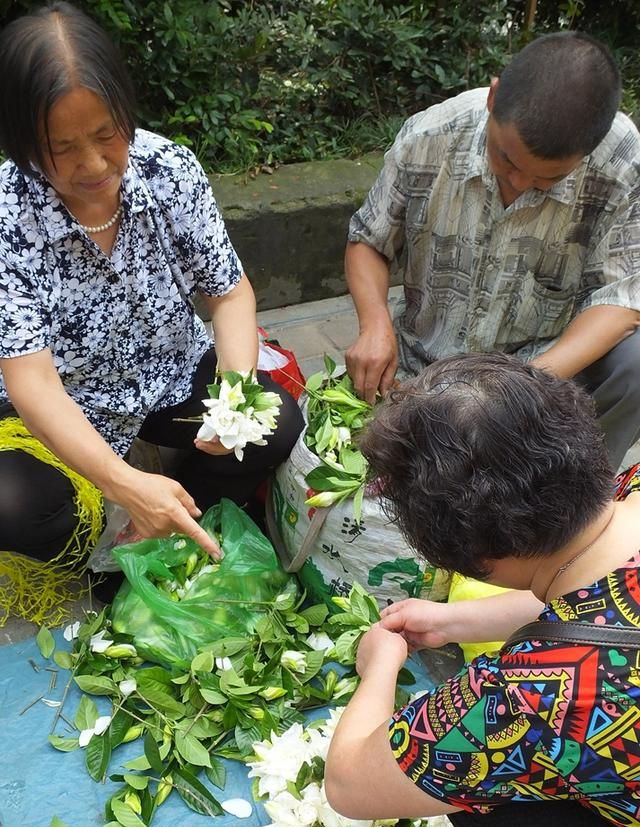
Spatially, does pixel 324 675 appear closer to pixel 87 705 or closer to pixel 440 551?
A: pixel 87 705

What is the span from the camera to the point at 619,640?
3.53 feet

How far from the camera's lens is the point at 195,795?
1.84 metres

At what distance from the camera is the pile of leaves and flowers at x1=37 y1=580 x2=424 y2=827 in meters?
1.80

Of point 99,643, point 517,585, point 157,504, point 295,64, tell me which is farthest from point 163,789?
point 295,64

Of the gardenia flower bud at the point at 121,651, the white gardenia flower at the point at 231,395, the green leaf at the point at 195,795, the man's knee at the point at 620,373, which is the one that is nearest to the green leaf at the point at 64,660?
the gardenia flower bud at the point at 121,651

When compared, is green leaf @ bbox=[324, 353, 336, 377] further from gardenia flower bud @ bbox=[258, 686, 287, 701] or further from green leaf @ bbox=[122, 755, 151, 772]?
green leaf @ bbox=[122, 755, 151, 772]

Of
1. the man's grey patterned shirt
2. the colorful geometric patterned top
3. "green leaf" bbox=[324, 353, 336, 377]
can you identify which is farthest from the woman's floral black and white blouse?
the colorful geometric patterned top

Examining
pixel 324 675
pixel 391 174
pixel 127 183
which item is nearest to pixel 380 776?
pixel 324 675

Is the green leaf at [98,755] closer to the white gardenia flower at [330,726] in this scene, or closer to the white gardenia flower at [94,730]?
the white gardenia flower at [94,730]

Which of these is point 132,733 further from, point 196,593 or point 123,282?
point 123,282

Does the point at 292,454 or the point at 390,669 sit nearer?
the point at 390,669

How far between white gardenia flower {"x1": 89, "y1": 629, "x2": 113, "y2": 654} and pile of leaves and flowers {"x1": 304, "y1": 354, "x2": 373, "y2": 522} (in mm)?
658

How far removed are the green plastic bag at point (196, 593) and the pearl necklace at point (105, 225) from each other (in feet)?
2.74

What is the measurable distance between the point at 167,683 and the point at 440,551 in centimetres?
111
